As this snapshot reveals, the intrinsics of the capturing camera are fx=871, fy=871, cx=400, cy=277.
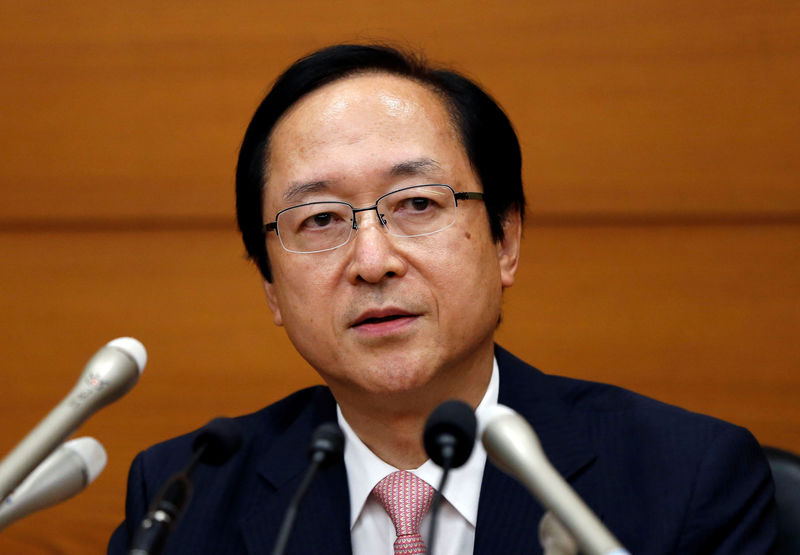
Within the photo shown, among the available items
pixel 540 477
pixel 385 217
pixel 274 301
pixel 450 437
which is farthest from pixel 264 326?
pixel 540 477

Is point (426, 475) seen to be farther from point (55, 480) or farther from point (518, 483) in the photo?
point (55, 480)

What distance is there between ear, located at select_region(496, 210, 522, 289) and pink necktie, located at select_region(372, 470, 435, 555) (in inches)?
13.7

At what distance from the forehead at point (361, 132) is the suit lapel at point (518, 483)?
403mm

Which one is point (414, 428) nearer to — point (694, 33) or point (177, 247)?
point (177, 247)

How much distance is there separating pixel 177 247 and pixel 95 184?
0.24 meters

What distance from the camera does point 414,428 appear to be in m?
1.34

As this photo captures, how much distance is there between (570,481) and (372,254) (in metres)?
0.45

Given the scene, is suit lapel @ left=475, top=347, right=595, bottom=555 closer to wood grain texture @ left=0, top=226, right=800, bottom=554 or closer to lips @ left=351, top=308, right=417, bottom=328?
lips @ left=351, top=308, right=417, bottom=328

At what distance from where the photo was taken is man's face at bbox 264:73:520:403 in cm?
123

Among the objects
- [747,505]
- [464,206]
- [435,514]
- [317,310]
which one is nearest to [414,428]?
[317,310]

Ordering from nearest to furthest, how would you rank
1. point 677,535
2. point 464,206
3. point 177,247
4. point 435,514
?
point 435,514, point 677,535, point 464,206, point 177,247

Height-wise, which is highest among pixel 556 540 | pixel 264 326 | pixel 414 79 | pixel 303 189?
pixel 414 79

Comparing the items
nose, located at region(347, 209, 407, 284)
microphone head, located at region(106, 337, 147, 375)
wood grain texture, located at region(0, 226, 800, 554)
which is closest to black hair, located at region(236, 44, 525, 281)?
nose, located at region(347, 209, 407, 284)

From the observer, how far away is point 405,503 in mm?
1303
